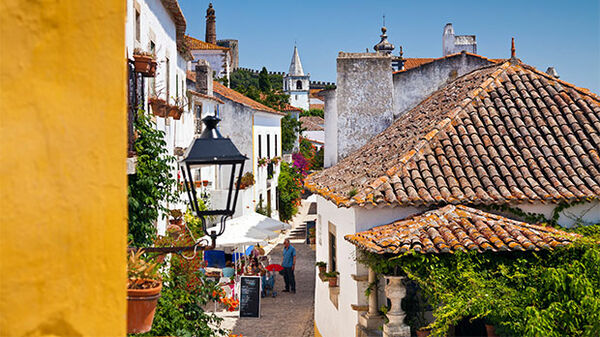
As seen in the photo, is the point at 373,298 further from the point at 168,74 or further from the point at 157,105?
the point at 168,74

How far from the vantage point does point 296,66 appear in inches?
5064

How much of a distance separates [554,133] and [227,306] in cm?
1036

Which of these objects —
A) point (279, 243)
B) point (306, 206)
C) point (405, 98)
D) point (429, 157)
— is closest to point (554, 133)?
point (429, 157)

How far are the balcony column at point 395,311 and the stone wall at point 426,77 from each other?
27.9 feet

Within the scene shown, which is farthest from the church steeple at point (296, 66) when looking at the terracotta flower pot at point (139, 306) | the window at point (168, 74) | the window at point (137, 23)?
the terracotta flower pot at point (139, 306)

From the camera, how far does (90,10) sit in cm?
174

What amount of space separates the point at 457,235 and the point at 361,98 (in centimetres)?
825

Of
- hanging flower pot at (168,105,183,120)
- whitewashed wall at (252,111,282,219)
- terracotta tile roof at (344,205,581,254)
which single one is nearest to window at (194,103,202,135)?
whitewashed wall at (252,111,282,219)

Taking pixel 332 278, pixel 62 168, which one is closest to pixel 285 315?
pixel 332 278

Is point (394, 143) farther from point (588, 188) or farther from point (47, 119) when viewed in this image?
point (47, 119)

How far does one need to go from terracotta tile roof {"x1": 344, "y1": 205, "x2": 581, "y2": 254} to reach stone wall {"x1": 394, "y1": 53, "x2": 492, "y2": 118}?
24.5ft

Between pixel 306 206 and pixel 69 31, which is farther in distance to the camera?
pixel 306 206

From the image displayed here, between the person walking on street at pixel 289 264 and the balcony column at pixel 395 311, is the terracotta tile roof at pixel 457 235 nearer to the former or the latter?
the balcony column at pixel 395 311

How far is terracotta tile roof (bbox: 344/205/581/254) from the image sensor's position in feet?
27.1
